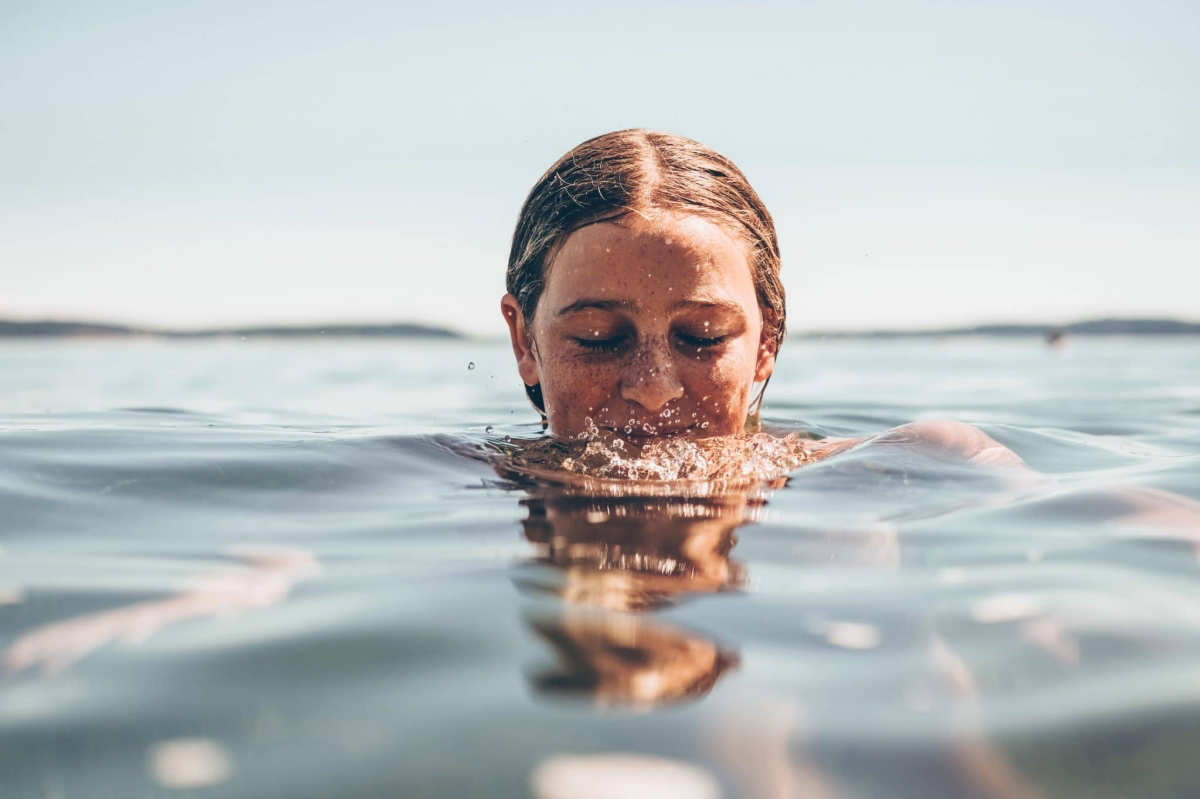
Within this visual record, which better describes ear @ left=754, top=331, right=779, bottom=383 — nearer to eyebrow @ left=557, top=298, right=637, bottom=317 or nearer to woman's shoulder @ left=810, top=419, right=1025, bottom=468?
woman's shoulder @ left=810, top=419, right=1025, bottom=468

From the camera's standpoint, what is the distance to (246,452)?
368 centimetres

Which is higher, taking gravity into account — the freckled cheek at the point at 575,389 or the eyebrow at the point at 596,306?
the eyebrow at the point at 596,306

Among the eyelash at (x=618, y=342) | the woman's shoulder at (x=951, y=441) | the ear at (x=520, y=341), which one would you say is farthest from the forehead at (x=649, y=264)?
the woman's shoulder at (x=951, y=441)

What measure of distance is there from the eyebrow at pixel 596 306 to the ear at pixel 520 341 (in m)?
0.50

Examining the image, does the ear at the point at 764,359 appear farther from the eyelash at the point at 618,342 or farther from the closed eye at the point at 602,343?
the closed eye at the point at 602,343

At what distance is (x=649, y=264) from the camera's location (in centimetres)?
358

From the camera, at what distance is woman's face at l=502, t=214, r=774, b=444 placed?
3521mm

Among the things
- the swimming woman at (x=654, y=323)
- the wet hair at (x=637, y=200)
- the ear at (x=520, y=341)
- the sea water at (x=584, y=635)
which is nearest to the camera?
Answer: the sea water at (x=584, y=635)

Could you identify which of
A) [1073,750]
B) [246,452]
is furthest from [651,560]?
[246,452]

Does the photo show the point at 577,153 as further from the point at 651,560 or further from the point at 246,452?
the point at 651,560

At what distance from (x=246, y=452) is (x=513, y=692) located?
102 inches

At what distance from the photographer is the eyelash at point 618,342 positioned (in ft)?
11.8

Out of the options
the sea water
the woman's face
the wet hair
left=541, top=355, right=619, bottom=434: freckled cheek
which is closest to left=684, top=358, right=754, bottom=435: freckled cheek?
the woman's face

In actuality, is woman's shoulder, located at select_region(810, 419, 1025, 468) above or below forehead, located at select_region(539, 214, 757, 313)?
below
